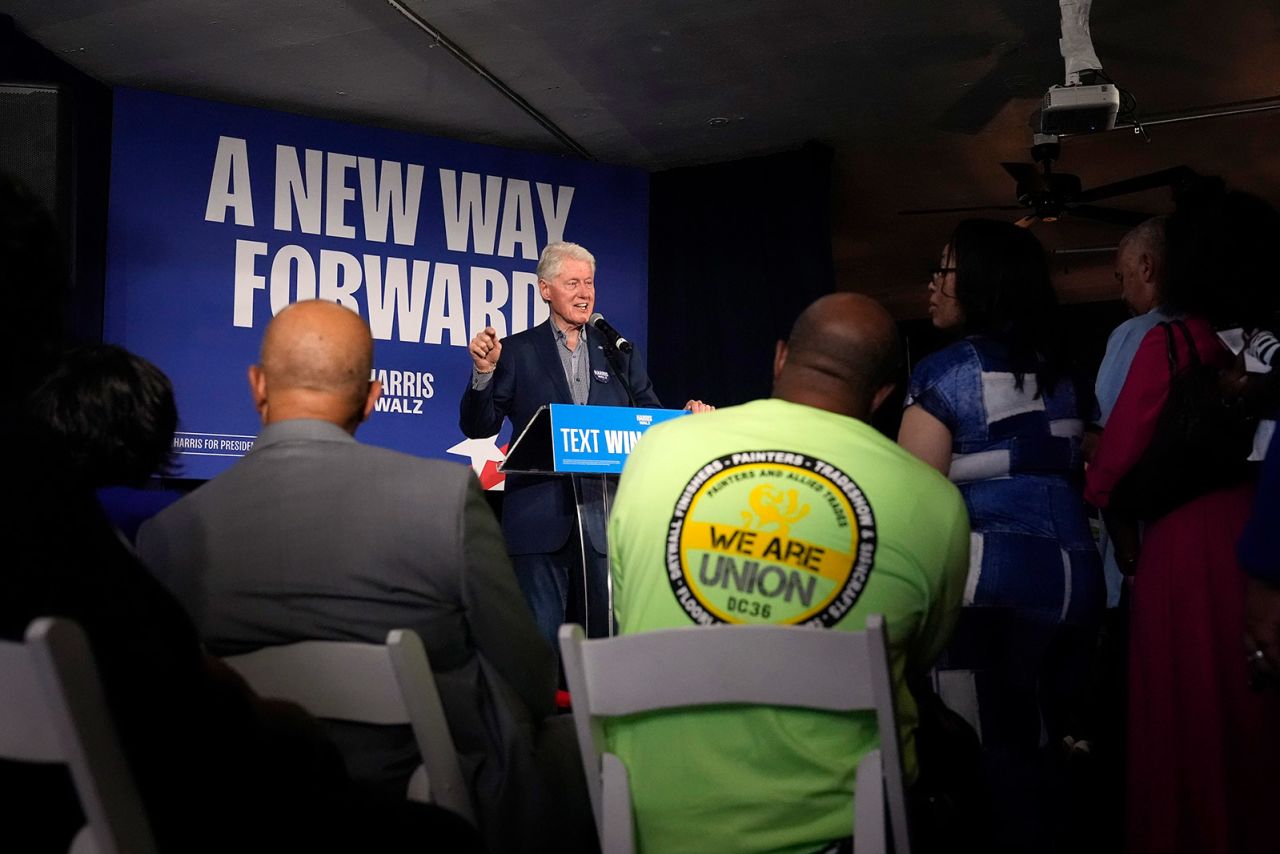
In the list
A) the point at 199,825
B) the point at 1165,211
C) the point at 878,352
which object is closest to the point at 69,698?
the point at 199,825

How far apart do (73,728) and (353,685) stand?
524 mm

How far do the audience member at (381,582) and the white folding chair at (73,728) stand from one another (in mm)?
604

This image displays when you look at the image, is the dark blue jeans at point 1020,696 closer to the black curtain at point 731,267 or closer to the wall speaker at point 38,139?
the wall speaker at point 38,139

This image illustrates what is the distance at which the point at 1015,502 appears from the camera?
2.26 m

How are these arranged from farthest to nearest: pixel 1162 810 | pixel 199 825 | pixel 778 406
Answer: pixel 1162 810 → pixel 778 406 → pixel 199 825

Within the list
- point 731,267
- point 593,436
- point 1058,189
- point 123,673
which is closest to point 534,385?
point 593,436

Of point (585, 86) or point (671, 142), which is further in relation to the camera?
point (671, 142)

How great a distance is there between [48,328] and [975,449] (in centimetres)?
173

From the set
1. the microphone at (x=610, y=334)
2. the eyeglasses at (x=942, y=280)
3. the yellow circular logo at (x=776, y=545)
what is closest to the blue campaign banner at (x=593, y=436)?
the microphone at (x=610, y=334)

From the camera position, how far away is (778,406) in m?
1.67

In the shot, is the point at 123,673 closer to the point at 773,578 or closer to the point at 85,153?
the point at 773,578

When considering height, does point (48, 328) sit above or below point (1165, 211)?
below

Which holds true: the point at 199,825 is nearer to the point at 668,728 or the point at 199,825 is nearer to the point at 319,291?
the point at 668,728

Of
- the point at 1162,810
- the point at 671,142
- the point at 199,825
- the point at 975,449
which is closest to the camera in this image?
the point at 199,825
